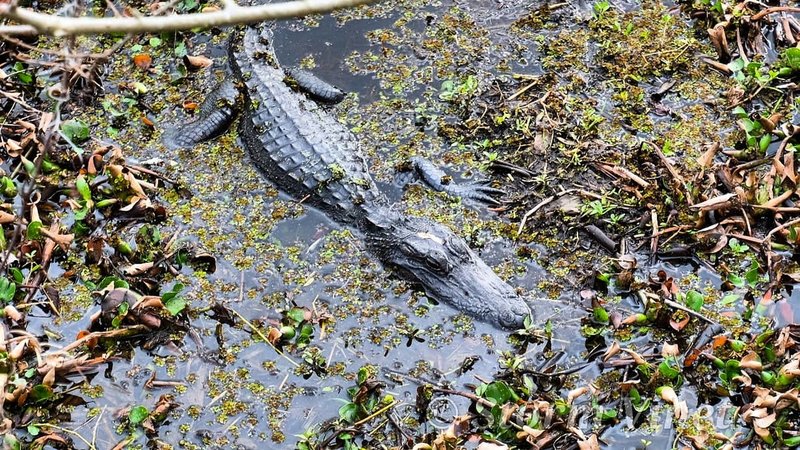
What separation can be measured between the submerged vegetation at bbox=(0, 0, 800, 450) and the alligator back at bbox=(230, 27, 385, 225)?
0.16 metres

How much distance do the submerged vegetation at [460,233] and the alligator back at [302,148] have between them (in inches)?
6.2

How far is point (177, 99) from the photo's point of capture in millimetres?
5699

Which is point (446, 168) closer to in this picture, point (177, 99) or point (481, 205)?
point (481, 205)

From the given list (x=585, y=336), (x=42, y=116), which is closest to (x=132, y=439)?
(x=585, y=336)

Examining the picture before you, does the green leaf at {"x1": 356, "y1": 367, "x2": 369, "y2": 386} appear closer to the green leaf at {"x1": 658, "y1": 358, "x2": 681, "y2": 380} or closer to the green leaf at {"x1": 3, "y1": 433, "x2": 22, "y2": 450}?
the green leaf at {"x1": 658, "y1": 358, "x2": 681, "y2": 380}

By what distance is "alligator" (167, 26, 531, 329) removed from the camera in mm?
4285

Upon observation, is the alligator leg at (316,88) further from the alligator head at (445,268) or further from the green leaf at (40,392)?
the green leaf at (40,392)

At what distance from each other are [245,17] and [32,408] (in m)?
2.92

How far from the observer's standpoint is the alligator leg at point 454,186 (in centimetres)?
488

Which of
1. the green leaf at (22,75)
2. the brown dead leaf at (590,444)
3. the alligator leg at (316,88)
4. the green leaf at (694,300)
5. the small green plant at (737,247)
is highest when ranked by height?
the green leaf at (22,75)

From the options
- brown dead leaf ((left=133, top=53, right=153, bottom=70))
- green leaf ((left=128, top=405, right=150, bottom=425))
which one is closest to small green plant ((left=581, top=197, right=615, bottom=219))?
green leaf ((left=128, top=405, right=150, bottom=425))

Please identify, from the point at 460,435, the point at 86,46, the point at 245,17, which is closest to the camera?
the point at 245,17

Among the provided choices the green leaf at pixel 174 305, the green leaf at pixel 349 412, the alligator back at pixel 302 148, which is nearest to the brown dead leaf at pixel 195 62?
the alligator back at pixel 302 148

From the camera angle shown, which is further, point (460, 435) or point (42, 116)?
point (42, 116)
